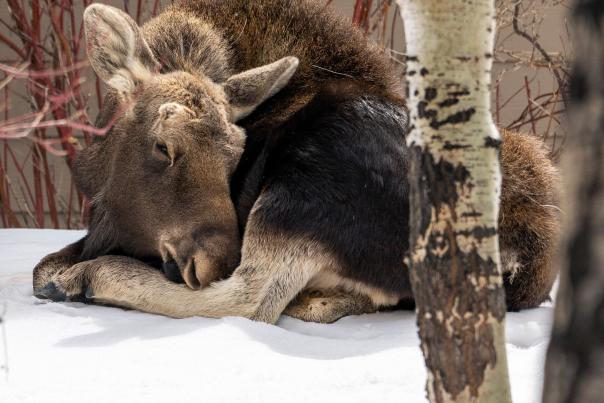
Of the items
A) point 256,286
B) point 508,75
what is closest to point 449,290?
point 256,286

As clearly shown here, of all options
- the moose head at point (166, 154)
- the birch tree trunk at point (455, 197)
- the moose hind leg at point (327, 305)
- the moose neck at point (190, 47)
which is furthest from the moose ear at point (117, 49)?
the birch tree trunk at point (455, 197)

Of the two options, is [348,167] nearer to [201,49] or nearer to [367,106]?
[367,106]

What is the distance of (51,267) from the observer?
3.94 meters

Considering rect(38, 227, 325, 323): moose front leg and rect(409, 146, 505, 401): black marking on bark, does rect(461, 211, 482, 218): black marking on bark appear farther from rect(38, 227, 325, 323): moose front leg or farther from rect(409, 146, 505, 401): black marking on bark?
rect(38, 227, 325, 323): moose front leg

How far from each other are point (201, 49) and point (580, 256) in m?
3.03

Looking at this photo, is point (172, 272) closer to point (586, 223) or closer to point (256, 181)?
point (256, 181)

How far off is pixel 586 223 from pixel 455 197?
64 cm

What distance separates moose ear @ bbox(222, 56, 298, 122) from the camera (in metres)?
3.80

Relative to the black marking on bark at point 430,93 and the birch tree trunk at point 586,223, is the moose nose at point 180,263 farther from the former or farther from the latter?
the birch tree trunk at point 586,223

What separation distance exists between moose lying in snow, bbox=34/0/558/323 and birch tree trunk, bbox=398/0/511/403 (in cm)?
161

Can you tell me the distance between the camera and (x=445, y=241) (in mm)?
1813

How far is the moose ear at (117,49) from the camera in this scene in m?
3.68

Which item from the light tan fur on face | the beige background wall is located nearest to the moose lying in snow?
the light tan fur on face

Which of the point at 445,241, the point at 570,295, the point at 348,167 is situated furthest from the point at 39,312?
the point at 570,295
